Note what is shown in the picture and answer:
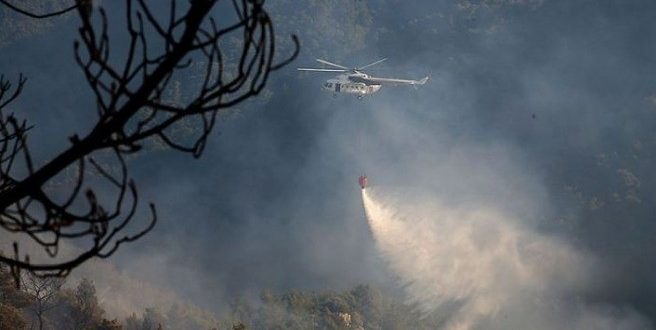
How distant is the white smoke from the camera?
58.9m

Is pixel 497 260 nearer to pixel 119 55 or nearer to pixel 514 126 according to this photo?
pixel 514 126

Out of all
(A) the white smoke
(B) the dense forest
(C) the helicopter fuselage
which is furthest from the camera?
(A) the white smoke

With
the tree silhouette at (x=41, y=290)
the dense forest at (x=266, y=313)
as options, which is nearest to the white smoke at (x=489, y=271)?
the dense forest at (x=266, y=313)

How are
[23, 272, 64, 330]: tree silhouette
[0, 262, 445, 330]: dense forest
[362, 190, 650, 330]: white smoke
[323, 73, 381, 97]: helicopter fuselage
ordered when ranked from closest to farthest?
1. [23, 272, 64, 330]: tree silhouette
2. [323, 73, 381, 97]: helicopter fuselage
3. [0, 262, 445, 330]: dense forest
4. [362, 190, 650, 330]: white smoke

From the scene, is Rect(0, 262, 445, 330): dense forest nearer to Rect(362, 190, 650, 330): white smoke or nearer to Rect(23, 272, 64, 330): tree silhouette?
Rect(23, 272, 64, 330): tree silhouette

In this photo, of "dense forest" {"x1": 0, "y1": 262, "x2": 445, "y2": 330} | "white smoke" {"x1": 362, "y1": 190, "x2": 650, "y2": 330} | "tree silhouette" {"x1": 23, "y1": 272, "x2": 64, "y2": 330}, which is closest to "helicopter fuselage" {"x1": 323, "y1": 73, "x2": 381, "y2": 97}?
"dense forest" {"x1": 0, "y1": 262, "x2": 445, "y2": 330}

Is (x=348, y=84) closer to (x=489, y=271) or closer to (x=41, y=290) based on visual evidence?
(x=41, y=290)

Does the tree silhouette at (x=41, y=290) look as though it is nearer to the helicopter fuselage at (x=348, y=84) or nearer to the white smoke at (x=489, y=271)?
the helicopter fuselage at (x=348, y=84)

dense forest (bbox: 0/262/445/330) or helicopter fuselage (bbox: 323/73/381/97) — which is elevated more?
helicopter fuselage (bbox: 323/73/381/97)

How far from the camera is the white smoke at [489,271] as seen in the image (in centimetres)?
5891

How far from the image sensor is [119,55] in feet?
385

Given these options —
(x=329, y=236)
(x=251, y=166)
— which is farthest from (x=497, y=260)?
(x=251, y=166)

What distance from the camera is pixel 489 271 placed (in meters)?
63.0

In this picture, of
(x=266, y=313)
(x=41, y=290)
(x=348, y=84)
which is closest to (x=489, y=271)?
(x=266, y=313)
